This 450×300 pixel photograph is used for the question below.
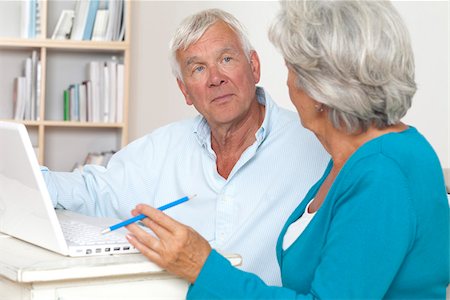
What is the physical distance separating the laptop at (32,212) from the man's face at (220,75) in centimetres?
58

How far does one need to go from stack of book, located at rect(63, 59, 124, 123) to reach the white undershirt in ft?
8.38

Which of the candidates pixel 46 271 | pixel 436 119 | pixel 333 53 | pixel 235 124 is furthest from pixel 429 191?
pixel 436 119

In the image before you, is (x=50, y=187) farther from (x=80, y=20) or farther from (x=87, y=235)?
(x=80, y=20)

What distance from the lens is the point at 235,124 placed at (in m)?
2.03

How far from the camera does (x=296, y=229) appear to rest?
4.80 ft

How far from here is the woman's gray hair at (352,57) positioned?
1208mm

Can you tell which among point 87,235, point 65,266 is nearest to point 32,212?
point 87,235

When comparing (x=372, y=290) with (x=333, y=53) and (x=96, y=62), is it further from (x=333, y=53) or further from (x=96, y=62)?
(x=96, y=62)

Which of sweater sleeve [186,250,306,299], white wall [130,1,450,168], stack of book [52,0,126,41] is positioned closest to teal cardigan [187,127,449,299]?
sweater sleeve [186,250,306,299]

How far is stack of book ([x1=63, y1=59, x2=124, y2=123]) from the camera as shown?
3943mm

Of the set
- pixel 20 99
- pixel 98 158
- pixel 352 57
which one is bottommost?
pixel 98 158

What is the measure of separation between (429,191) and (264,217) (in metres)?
0.71

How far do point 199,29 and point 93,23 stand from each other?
6.58ft

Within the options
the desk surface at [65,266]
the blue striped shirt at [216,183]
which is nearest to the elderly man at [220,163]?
the blue striped shirt at [216,183]
